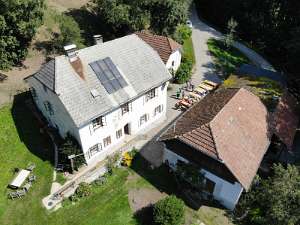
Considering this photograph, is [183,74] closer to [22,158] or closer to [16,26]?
[16,26]

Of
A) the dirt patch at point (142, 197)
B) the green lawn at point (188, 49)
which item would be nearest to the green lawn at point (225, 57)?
the green lawn at point (188, 49)

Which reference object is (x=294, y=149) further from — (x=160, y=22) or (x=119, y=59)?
(x=160, y=22)

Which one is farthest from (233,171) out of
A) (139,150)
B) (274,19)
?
(274,19)

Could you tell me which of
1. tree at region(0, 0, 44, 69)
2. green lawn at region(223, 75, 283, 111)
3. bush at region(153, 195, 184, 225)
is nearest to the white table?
bush at region(153, 195, 184, 225)

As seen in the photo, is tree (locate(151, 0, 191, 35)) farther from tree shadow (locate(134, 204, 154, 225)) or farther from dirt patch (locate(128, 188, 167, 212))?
tree shadow (locate(134, 204, 154, 225))

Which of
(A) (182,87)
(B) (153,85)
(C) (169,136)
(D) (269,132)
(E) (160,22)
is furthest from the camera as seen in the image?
(E) (160,22)

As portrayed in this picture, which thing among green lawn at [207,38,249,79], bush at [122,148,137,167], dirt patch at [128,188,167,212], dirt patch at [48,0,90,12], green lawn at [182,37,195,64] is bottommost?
dirt patch at [128,188,167,212]

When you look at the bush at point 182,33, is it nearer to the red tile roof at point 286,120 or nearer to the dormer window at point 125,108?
the red tile roof at point 286,120
